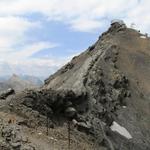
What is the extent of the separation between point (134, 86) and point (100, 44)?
16435 mm

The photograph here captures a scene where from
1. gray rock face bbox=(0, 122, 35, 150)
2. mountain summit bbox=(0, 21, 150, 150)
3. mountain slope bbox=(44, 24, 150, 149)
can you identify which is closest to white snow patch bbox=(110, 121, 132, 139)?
mountain summit bbox=(0, 21, 150, 150)

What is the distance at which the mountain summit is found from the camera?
40344mm

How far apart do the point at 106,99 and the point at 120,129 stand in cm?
530

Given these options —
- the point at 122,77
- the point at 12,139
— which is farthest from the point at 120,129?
the point at 12,139

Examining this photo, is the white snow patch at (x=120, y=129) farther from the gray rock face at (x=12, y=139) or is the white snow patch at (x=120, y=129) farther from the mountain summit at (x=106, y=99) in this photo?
the gray rock face at (x=12, y=139)

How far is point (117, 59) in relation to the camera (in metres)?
68.6

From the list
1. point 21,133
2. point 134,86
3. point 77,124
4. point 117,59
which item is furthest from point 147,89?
point 21,133

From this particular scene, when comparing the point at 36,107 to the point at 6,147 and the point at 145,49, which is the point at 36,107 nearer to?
the point at 6,147

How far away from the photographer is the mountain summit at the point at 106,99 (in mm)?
40344

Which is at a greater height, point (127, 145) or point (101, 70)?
point (101, 70)

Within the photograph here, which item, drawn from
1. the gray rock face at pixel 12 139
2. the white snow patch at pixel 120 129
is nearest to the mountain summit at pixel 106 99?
the white snow patch at pixel 120 129

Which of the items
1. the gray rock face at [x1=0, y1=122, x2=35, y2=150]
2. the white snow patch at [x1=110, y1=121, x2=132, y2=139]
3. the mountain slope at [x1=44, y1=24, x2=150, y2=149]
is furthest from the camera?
the mountain slope at [x1=44, y1=24, x2=150, y2=149]

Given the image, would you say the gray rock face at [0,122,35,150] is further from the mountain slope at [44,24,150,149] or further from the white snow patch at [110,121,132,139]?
the white snow patch at [110,121,132,139]

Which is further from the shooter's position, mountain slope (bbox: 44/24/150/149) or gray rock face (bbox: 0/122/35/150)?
mountain slope (bbox: 44/24/150/149)
